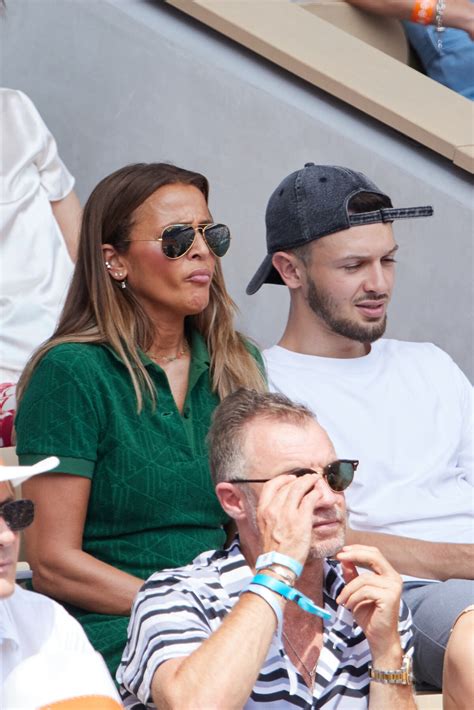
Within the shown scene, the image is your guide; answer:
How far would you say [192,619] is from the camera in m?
2.23

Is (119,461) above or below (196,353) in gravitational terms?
below

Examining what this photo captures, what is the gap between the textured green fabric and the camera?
280cm

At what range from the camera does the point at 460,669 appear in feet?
7.83

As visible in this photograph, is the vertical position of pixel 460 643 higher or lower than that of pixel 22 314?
lower

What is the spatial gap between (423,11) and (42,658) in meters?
3.79

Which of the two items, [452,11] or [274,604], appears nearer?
[274,604]

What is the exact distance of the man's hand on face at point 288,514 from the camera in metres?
2.23

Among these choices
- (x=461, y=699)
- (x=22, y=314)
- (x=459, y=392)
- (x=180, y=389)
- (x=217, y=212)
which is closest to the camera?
(x=461, y=699)

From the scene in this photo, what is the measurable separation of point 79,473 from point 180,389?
0.40 m

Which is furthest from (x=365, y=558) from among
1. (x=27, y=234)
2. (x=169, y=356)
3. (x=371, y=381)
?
(x=27, y=234)

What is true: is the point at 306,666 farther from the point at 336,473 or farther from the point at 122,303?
the point at 122,303

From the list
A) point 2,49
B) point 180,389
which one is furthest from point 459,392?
point 2,49

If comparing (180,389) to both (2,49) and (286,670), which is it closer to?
(286,670)

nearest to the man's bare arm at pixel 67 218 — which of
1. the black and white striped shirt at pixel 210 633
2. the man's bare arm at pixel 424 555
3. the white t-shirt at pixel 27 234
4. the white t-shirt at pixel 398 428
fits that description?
the white t-shirt at pixel 27 234
